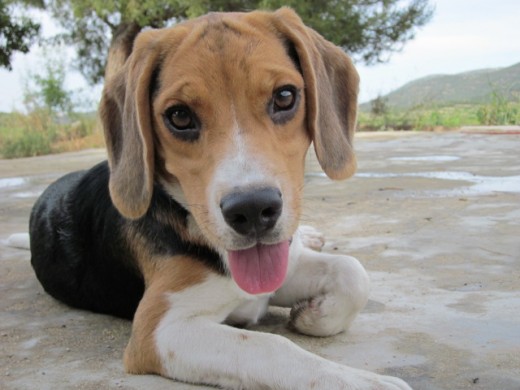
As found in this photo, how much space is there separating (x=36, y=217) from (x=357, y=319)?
2095 mm

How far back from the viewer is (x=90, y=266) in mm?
3734

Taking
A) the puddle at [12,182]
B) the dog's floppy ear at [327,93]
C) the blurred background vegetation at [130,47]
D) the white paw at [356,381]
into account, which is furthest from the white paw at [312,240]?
the blurred background vegetation at [130,47]

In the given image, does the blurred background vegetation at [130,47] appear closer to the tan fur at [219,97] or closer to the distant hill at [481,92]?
the distant hill at [481,92]

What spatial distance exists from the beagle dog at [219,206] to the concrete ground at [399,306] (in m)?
0.18

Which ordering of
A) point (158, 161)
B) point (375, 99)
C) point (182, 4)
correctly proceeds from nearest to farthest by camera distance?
point (158, 161) → point (182, 4) → point (375, 99)

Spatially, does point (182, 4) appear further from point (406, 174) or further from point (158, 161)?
point (158, 161)

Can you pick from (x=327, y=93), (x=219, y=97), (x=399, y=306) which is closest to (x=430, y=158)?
(x=399, y=306)

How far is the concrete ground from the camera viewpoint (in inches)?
108

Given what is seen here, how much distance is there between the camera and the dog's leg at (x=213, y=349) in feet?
8.02

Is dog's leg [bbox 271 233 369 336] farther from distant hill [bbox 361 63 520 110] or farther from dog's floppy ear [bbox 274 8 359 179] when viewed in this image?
distant hill [bbox 361 63 520 110]

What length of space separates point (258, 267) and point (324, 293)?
25.6 inches

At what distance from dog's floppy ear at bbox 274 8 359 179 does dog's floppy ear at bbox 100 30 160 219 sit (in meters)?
0.68

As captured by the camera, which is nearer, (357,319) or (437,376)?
(437,376)

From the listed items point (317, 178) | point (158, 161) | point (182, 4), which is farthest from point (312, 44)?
point (182, 4)
